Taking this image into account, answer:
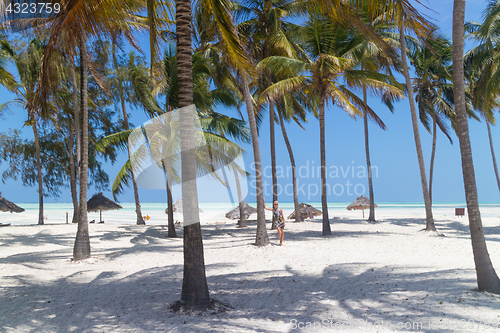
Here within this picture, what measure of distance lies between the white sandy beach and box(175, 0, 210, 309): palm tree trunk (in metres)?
0.36

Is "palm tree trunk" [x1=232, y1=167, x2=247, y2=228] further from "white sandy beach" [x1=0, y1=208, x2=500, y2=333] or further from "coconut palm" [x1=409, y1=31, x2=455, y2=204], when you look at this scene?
"coconut palm" [x1=409, y1=31, x2=455, y2=204]

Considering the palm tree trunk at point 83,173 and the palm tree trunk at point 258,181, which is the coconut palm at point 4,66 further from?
the palm tree trunk at point 258,181

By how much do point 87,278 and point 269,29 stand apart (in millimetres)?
11765

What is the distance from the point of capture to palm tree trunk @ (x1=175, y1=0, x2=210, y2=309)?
4.74 metres

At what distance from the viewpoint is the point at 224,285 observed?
617 cm

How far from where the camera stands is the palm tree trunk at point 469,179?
14.6 ft

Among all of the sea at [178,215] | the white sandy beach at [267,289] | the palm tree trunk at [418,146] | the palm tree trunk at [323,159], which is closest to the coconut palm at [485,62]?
the palm tree trunk at [418,146]

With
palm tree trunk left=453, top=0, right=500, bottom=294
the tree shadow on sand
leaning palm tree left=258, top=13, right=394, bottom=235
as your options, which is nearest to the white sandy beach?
the tree shadow on sand

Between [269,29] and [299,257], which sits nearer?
[299,257]

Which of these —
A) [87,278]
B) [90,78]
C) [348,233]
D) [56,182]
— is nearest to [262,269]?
[87,278]

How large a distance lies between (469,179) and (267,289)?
12.3 feet

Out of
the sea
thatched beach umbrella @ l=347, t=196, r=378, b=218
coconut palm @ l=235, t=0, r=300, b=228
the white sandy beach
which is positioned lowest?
the sea

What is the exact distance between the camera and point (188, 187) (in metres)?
4.86

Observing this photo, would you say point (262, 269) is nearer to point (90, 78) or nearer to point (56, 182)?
point (90, 78)
